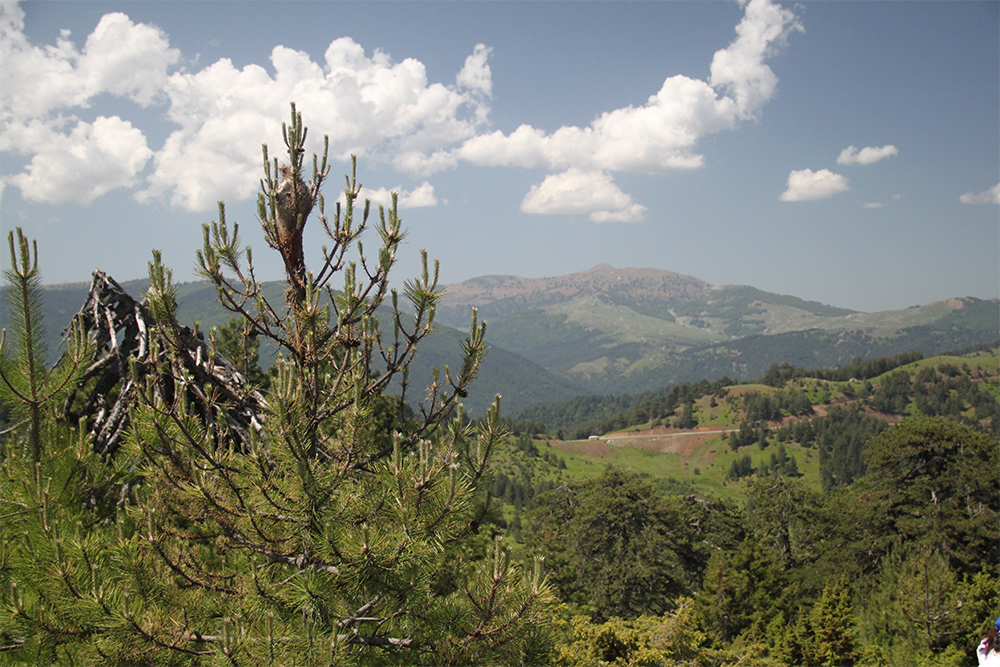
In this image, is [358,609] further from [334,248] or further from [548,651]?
[334,248]

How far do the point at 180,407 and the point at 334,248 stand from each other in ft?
6.26

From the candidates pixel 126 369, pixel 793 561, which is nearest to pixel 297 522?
pixel 126 369

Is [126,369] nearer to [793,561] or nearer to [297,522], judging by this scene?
[297,522]

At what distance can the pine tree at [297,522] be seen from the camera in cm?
400

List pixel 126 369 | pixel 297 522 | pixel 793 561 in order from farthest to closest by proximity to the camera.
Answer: pixel 793 561, pixel 126 369, pixel 297 522

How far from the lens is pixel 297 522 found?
4301 mm

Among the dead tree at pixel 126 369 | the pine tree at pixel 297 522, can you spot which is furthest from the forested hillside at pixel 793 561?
the dead tree at pixel 126 369

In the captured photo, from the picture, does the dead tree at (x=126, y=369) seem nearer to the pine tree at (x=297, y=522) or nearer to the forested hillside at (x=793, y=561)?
the pine tree at (x=297, y=522)

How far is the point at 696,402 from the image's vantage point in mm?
190375

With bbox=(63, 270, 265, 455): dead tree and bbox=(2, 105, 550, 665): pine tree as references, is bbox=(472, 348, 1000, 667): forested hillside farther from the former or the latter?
bbox=(63, 270, 265, 455): dead tree

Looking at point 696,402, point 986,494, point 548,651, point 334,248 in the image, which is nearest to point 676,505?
point 986,494

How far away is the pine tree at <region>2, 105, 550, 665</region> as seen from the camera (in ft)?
13.1

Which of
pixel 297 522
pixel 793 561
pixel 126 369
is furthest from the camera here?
pixel 793 561

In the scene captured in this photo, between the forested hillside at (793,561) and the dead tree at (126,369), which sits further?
the forested hillside at (793,561)
